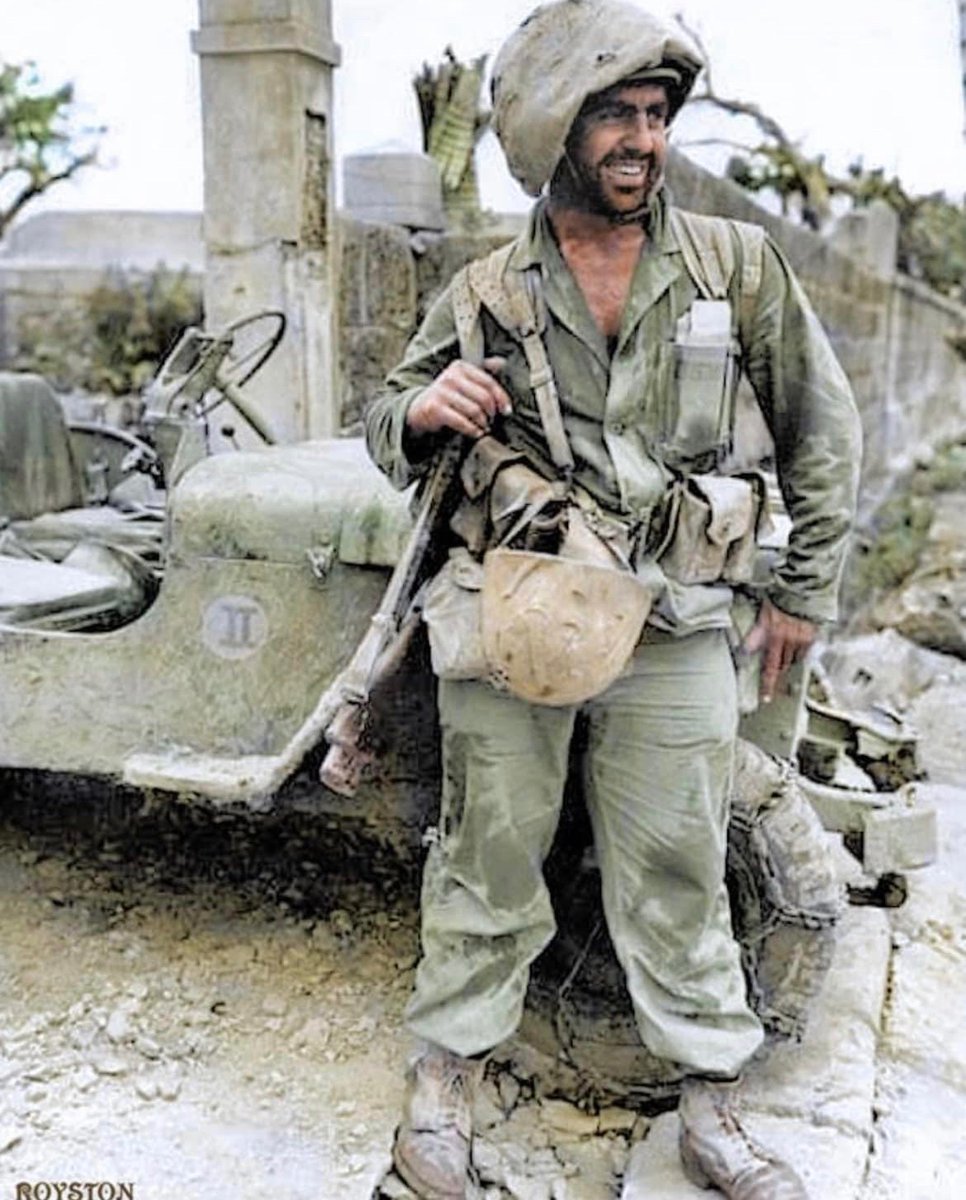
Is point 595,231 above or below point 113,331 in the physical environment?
above

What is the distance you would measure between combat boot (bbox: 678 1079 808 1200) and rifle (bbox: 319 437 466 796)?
82 centimetres

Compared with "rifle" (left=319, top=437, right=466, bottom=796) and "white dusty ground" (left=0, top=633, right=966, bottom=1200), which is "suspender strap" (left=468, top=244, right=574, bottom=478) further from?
"white dusty ground" (left=0, top=633, right=966, bottom=1200)

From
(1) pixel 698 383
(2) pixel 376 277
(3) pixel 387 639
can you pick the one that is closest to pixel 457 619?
(3) pixel 387 639

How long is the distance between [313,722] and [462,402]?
693 mm

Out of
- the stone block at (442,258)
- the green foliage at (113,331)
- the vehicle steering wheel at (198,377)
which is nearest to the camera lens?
the vehicle steering wheel at (198,377)

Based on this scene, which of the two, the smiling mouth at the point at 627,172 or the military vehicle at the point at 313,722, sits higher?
the smiling mouth at the point at 627,172

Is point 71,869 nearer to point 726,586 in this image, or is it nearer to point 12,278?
point 726,586

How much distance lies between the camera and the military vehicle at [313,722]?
297 centimetres

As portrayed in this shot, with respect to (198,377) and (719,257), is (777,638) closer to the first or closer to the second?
(719,257)

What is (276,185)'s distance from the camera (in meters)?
6.26

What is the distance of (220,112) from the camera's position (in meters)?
6.29

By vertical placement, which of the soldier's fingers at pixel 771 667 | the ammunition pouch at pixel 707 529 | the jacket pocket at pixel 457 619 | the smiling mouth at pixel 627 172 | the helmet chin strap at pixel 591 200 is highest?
the smiling mouth at pixel 627 172

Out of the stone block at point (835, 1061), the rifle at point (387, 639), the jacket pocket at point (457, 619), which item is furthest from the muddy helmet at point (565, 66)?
the stone block at point (835, 1061)

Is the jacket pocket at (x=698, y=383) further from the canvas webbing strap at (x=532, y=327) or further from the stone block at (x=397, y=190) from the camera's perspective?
the stone block at (x=397, y=190)
